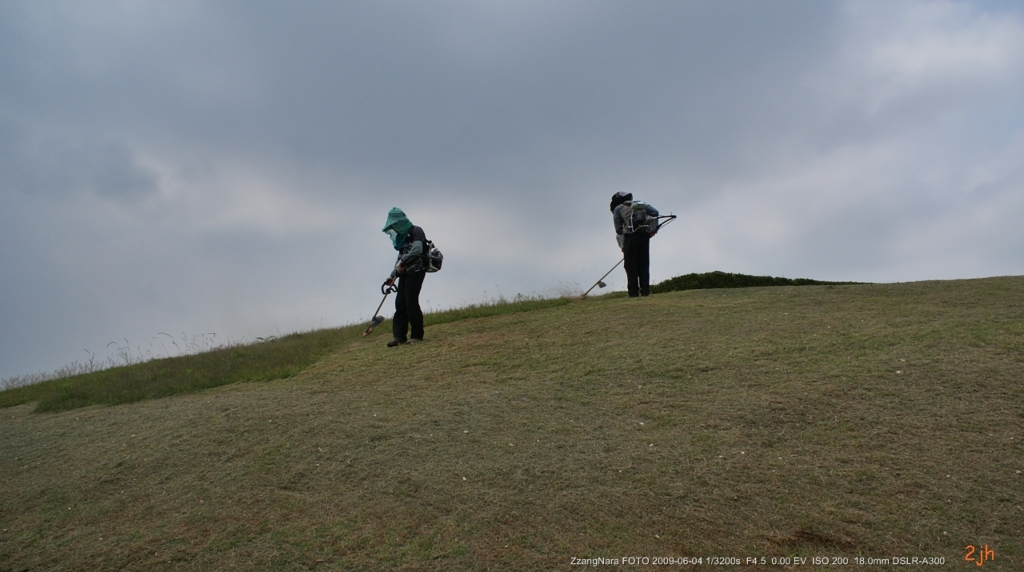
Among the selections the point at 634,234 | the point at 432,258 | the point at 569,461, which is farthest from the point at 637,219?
the point at 569,461

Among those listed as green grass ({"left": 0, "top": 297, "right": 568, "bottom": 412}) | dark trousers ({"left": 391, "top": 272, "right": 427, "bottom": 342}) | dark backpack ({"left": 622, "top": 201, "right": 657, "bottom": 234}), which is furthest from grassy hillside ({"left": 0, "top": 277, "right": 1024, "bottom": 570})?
dark backpack ({"left": 622, "top": 201, "right": 657, "bottom": 234})

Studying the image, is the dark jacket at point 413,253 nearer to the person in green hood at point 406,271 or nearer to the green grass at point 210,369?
the person in green hood at point 406,271

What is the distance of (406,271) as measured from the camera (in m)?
10.1

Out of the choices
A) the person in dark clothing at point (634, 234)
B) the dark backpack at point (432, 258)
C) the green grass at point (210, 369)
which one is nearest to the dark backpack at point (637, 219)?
the person in dark clothing at point (634, 234)

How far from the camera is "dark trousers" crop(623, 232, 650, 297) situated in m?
13.2

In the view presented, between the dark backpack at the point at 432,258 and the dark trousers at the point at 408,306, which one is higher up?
the dark backpack at the point at 432,258

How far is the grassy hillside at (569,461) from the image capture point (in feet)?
13.9

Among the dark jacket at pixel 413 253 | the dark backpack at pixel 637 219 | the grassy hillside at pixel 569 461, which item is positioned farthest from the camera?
the dark backpack at pixel 637 219

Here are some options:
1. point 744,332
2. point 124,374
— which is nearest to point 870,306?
point 744,332

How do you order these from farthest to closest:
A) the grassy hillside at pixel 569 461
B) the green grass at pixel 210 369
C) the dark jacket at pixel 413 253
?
the dark jacket at pixel 413 253 → the green grass at pixel 210 369 → the grassy hillside at pixel 569 461

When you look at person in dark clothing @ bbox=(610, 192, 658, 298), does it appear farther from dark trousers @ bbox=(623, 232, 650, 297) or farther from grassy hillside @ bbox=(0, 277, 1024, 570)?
grassy hillside @ bbox=(0, 277, 1024, 570)

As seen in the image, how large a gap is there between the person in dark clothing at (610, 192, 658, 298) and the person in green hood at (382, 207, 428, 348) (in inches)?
173

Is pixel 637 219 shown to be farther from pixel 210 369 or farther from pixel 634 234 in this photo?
pixel 210 369

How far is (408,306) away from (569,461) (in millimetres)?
5500
